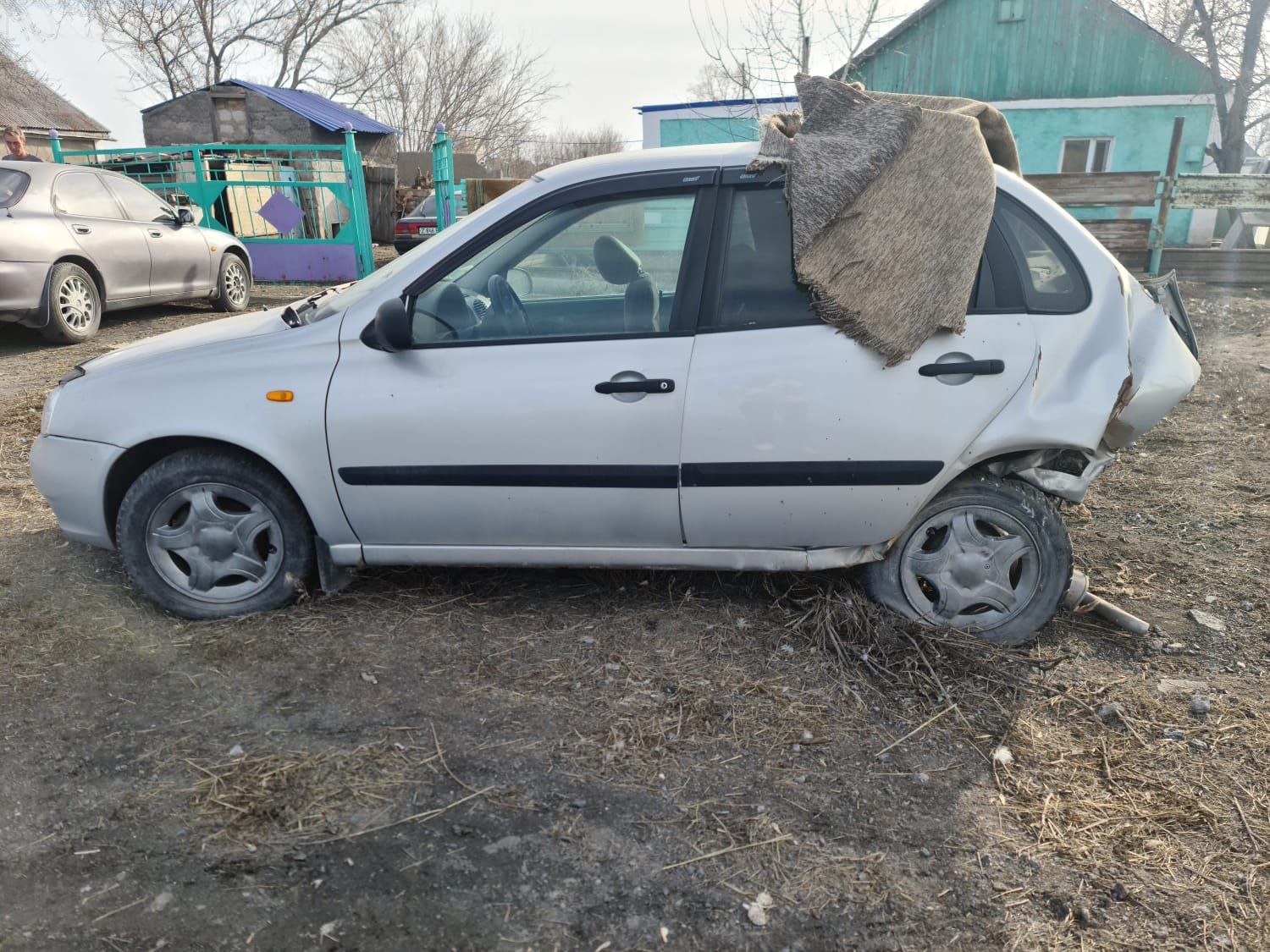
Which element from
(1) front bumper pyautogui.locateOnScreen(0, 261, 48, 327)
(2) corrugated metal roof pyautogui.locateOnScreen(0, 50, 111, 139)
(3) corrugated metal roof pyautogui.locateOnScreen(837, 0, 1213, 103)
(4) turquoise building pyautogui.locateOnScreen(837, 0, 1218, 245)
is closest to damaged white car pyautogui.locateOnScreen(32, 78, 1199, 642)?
(1) front bumper pyautogui.locateOnScreen(0, 261, 48, 327)

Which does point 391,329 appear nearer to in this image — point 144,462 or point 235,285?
point 144,462

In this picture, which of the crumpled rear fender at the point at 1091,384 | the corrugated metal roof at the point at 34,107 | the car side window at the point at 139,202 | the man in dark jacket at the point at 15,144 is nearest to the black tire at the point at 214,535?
the crumpled rear fender at the point at 1091,384

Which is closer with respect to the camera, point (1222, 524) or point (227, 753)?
point (227, 753)

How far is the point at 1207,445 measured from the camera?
5816mm

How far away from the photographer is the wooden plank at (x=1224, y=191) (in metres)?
14.1

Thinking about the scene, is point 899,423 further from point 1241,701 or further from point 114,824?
point 114,824

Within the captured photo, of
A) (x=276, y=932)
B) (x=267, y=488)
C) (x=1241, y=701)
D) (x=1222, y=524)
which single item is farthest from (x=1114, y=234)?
(x=276, y=932)

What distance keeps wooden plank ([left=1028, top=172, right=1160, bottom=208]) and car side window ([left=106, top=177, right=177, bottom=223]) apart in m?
11.9

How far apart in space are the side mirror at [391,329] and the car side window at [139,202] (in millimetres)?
7892

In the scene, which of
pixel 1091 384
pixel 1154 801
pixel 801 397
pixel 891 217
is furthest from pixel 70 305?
pixel 1154 801

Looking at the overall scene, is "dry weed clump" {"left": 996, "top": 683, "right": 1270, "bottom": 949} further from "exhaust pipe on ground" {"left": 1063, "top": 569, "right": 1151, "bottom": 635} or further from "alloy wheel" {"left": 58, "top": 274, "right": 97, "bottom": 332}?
"alloy wheel" {"left": 58, "top": 274, "right": 97, "bottom": 332}

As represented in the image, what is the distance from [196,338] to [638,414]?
189cm

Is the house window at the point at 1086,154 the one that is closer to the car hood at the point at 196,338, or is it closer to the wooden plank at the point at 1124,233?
the wooden plank at the point at 1124,233

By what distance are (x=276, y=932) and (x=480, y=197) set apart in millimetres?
18037
